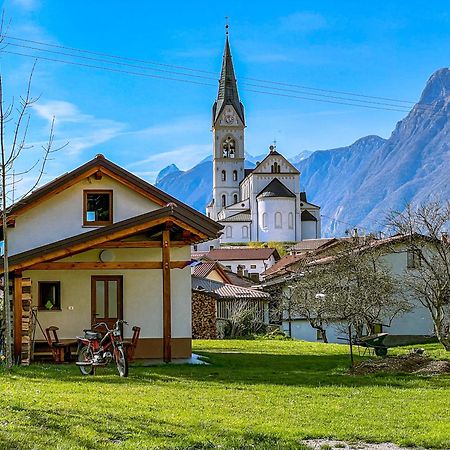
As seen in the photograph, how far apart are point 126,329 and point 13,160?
278 inches

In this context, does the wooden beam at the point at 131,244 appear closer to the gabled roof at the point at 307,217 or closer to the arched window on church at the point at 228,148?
the gabled roof at the point at 307,217

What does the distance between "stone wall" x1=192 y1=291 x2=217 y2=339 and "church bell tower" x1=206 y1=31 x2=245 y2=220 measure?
10025 centimetres

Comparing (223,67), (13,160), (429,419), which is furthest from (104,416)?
(223,67)

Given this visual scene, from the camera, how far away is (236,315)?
41.5 metres

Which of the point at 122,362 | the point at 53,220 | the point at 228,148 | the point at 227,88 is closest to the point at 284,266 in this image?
the point at 53,220

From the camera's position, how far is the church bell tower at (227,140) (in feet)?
463

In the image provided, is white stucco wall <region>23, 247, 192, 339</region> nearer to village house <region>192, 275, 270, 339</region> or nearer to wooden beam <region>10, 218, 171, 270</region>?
wooden beam <region>10, 218, 171, 270</region>

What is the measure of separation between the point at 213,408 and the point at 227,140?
132731mm

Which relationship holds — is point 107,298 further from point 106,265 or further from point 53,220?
point 53,220

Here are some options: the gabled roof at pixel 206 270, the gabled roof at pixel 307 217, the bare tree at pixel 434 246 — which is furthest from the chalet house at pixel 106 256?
the gabled roof at pixel 307 217

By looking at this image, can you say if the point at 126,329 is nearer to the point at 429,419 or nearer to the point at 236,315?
the point at 429,419

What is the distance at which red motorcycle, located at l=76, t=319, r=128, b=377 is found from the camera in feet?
50.6

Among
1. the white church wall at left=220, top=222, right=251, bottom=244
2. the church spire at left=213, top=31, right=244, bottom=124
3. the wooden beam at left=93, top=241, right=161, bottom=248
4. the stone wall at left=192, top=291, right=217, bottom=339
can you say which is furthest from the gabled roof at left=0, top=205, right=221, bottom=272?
the church spire at left=213, top=31, right=244, bottom=124

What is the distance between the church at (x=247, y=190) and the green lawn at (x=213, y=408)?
9334 centimetres
